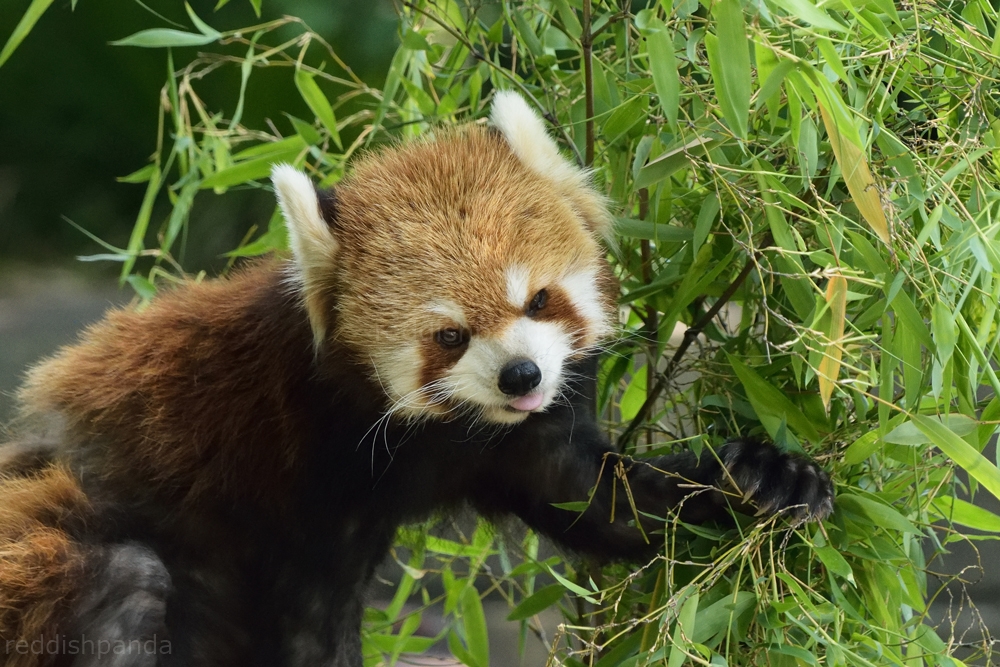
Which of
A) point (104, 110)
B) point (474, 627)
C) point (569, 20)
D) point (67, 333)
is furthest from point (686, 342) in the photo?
point (67, 333)

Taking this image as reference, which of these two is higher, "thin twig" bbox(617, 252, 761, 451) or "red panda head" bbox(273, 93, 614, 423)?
"red panda head" bbox(273, 93, 614, 423)

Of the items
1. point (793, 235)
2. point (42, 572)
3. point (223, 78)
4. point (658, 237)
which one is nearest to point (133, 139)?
point (223, 78)

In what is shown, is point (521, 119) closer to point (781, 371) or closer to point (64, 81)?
point (781, 371)

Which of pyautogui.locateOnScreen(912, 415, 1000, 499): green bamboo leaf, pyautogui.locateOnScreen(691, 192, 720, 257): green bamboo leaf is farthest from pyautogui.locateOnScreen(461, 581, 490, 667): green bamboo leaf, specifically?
pyautogui.locateOnScreen(912, 415, 1000, 499): green bamboo leaf

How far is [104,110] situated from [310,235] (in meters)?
2.87

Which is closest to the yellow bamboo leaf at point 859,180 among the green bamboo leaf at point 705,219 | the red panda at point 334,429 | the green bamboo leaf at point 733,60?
the green bamboo leaf at point 733,60

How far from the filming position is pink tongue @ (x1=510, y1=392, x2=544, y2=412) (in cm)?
153

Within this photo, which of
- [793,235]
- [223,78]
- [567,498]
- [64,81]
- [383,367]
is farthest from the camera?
[64,81]

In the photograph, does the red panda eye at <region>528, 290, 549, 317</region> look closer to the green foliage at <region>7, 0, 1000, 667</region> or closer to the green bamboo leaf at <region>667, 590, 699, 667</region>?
the green foliage at <region>7, 0, 1000, 667</region>

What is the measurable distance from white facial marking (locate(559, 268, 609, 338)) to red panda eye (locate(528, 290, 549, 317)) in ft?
0.14

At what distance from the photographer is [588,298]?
66.2 inches

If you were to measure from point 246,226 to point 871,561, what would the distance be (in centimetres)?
323

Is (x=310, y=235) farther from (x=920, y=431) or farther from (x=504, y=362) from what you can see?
(x=920, y=431)

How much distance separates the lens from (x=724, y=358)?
1657 mm
